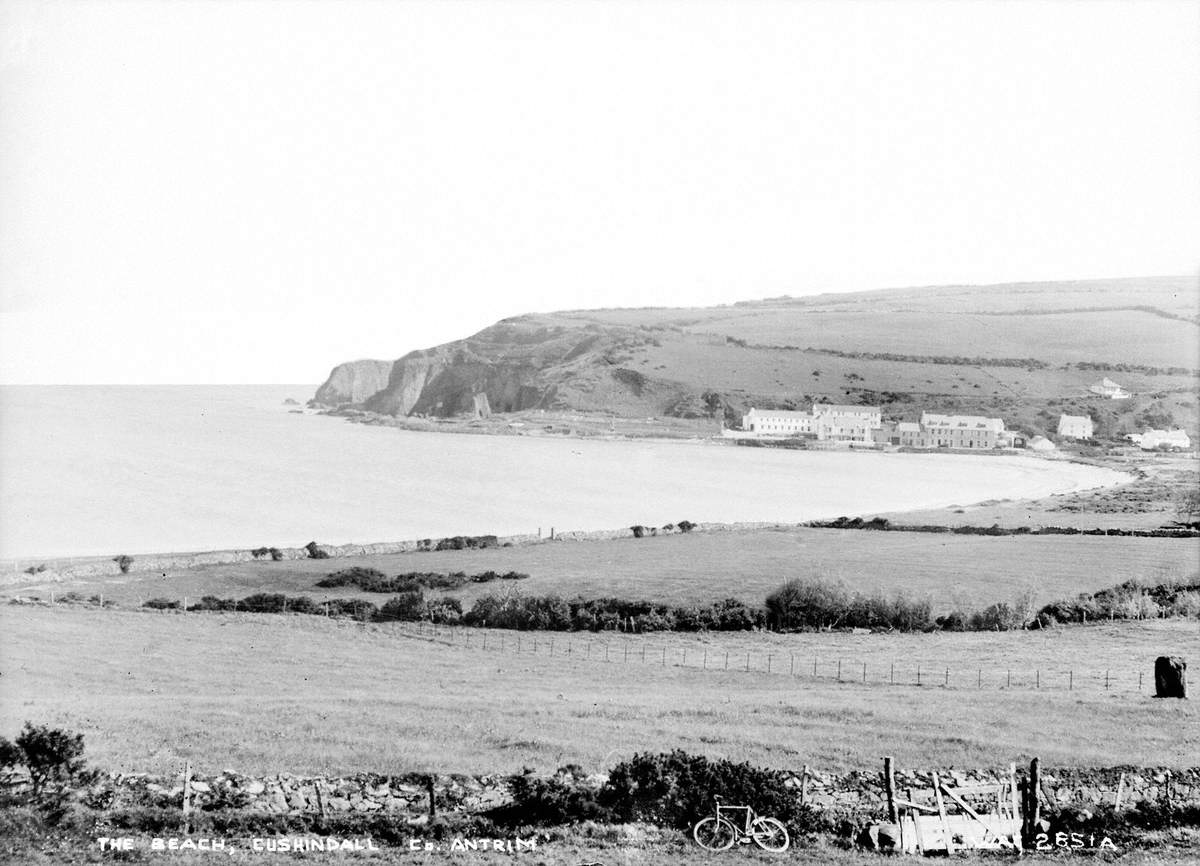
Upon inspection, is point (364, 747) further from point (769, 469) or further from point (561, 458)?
point (561, 458)

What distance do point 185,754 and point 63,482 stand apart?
30.7 meters

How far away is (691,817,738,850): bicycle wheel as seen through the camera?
8.45 m

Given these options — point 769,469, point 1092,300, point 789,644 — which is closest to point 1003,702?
point 789,644

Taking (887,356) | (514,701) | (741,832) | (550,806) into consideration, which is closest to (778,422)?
(887,356)

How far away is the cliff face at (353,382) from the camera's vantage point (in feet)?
365

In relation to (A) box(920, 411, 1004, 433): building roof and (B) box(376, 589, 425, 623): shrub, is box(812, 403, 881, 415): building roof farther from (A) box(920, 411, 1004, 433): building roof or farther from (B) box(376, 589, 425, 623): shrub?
(B) box(376, 589, 425, 623): shrub

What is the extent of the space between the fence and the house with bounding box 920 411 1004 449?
26850mm

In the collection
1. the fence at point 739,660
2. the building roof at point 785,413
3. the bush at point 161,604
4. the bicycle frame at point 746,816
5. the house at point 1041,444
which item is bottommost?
the fence at point 739,660

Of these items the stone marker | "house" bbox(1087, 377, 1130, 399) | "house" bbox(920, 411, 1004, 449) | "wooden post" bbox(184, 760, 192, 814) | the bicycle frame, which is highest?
"house" bbox(1087, 377, 1130, 399)

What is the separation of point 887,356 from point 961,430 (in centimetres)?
827

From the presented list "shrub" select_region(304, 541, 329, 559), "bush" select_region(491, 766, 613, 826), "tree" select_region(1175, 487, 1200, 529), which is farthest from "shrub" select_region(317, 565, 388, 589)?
"tree" select_region(1175, 487, 1200, 529)

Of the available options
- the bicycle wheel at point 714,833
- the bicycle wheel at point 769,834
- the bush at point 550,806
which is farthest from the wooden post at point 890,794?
the bush at point 550,806

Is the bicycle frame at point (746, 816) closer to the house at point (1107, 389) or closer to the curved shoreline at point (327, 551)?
the curved shoreline at point (327, 551)

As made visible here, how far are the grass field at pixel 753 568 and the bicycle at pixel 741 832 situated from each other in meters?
11.7
